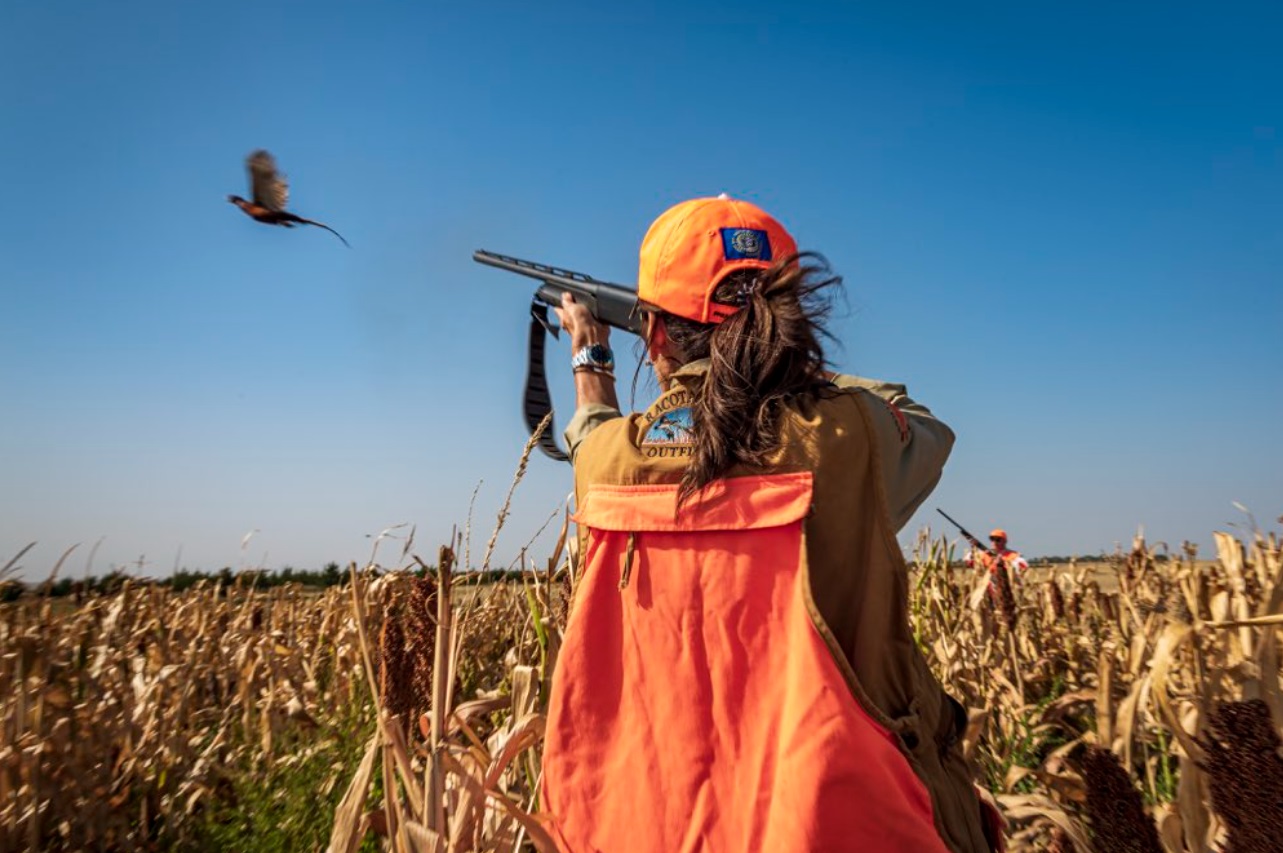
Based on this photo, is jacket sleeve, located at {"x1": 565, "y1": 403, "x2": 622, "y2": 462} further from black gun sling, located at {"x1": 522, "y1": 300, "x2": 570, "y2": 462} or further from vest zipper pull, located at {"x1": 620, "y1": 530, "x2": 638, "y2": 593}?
black gun sling, located at {"x1": 522, "y1": 300, "x2": 570, "y2": 462}

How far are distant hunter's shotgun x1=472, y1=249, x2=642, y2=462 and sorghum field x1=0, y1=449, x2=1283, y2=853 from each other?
53cm

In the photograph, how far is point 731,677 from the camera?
1553 mm

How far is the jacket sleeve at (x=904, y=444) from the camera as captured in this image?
5.53ft

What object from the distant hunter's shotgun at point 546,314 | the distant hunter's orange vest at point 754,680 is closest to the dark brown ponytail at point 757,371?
the distant hunter's orange vest at point 754,680

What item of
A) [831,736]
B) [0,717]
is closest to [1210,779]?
[831,736]

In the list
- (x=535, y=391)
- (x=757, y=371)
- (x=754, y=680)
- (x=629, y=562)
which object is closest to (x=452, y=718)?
(x=629, y=562)

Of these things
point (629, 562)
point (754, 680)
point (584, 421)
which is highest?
point (584, 421)

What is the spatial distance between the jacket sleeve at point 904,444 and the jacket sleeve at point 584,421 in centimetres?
59

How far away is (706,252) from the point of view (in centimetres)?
188

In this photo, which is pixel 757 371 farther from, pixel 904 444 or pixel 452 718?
pixel 452 718

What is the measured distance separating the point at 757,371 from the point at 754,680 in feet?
1.97

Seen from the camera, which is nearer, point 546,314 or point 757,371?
point 757,371

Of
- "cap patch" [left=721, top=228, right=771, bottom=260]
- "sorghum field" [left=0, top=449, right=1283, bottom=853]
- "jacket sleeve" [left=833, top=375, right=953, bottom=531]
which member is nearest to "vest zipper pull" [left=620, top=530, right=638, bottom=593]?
"sorghum field" [left=0, top=449, right=1283, bottom=853]

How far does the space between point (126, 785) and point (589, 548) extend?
2927mm
